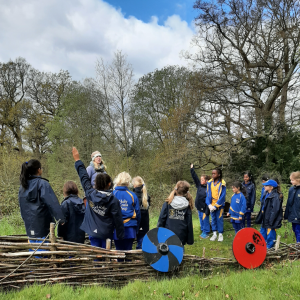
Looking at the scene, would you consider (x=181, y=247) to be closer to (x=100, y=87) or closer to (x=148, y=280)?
(x=148, y=280)

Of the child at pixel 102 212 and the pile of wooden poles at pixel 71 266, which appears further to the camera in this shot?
the child at pixel 102 212

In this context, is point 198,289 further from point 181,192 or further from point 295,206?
point 295,206

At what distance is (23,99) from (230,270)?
80.9 feet

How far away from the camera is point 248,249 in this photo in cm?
394

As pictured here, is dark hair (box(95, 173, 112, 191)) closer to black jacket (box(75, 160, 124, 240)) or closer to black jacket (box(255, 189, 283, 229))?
black jacket (box(75, 160, 124, 240))

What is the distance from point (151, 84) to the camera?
2172cm

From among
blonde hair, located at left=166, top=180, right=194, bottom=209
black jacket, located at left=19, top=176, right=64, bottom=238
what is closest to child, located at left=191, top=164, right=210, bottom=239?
blonde hair, located at left=166, top=180, right=194, bottom=209

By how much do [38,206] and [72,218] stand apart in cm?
66

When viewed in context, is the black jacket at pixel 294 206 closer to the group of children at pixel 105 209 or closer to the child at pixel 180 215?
the group of children at pixel 105 209

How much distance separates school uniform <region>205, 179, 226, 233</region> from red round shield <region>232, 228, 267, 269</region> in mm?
2192

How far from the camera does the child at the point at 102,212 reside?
3.54 m

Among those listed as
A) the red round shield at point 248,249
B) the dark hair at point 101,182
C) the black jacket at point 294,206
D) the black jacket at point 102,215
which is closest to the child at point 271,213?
the black jacket at point 294,206

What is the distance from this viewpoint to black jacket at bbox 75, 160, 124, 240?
3.54 metres

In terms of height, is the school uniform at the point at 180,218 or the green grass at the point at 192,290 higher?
the school uniform at the point at 180,218
